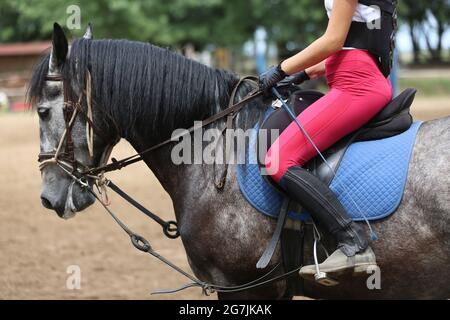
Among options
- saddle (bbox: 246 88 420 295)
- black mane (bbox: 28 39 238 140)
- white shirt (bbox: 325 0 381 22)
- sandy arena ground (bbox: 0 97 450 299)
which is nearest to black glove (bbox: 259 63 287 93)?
saddle (bbox: 246 88 420 295)

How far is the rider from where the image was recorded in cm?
296

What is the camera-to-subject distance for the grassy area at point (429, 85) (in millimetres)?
28172

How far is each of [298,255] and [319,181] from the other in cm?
40

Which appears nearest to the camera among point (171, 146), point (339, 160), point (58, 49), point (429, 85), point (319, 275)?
point (319, 275)

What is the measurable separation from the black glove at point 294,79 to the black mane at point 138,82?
0.38 metres

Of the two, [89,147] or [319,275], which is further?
[89,147]

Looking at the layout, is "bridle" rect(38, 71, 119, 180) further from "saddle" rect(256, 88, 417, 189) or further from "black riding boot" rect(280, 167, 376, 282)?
"black riding boot" rect(280, 167, 376, 282)

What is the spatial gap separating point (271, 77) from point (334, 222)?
2.55 feet

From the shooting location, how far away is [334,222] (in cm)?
297

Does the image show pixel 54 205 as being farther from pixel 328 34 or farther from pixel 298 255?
pixel 328 34

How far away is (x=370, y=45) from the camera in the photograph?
306 cm

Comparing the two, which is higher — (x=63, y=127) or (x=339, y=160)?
(x=63, y=127)

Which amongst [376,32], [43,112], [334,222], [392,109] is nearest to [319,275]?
[334,222]

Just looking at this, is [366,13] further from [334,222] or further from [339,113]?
[334,222]
